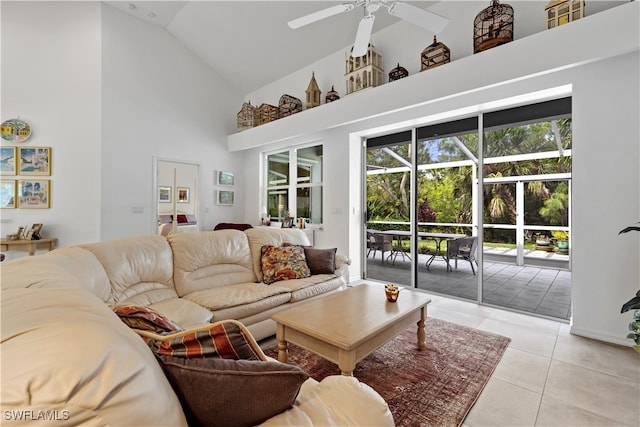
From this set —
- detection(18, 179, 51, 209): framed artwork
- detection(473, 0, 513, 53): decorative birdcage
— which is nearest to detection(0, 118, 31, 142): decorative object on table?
detection(18, 179, 51, 209): framed artwork

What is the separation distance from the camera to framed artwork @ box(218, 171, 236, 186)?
20.4 feet

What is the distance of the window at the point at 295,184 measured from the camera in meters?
5.39

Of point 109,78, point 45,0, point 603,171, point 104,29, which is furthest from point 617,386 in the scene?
point 45,0

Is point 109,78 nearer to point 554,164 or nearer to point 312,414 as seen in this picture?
point 312,414

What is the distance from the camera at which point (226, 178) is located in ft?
20.8

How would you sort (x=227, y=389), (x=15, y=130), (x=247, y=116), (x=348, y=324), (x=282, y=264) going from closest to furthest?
(x=227, y=389), (x=348, y=324), (x=282, y=264), (x=15, y=130), (x=247, y=116)

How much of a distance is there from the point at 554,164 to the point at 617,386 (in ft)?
7.34

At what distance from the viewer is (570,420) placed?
5.47 feet

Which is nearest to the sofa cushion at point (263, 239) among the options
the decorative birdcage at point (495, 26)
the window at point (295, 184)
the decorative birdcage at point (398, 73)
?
the window at point (295, 184)

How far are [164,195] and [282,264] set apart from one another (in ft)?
12.1

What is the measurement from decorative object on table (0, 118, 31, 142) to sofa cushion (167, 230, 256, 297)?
364 cm

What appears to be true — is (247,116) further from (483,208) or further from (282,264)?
(483,208)

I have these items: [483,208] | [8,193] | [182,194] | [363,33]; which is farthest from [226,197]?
[483,208]

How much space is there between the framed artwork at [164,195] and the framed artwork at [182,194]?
18 cm
